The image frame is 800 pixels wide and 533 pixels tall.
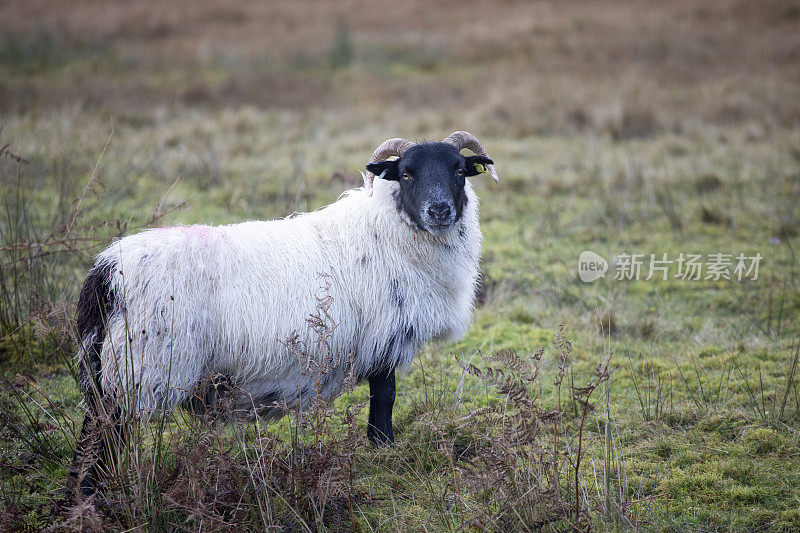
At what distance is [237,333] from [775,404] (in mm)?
3737

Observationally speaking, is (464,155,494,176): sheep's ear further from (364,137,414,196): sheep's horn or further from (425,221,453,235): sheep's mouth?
(425,221,453,235): sheep's mouth

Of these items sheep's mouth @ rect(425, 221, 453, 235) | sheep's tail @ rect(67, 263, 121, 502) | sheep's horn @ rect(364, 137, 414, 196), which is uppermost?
sheep's horn @ rect(364, 137, 414, 196)

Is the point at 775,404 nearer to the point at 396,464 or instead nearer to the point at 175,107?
the point at 396,464

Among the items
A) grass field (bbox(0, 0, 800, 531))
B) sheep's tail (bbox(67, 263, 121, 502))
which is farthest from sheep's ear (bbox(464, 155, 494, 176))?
sheep's tail (bbox(67, 263, 121, 502))

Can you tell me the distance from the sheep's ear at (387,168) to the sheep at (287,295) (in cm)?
1

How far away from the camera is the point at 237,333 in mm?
3963

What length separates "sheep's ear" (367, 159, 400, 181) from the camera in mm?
4652

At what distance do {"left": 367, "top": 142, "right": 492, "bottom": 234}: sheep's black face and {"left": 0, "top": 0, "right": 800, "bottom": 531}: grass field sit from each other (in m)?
1.03

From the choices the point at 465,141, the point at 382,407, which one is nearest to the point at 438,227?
the point at 465,141

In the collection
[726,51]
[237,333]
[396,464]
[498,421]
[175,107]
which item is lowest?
[396,464]

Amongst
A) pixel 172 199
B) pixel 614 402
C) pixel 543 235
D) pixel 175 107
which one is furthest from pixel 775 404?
pixel 175 107

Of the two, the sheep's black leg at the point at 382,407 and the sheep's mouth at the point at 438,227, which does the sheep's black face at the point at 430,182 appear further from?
the sheep's black leg at the point at 382,407

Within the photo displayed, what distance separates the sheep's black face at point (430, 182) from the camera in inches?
175

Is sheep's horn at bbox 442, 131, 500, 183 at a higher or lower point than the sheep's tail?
higher
